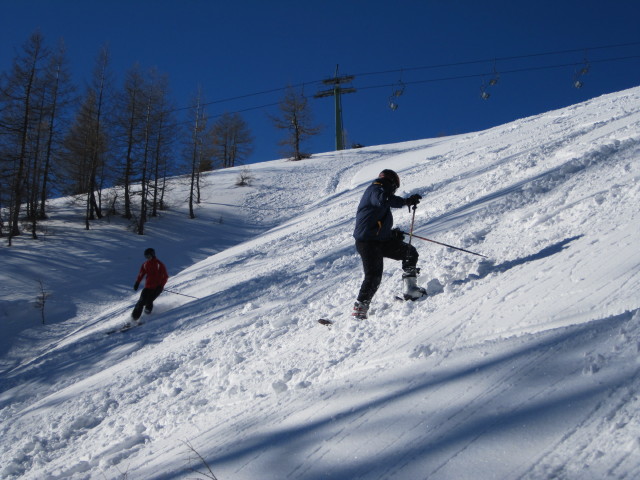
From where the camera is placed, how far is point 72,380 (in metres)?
7.20

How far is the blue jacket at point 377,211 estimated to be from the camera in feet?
16.2

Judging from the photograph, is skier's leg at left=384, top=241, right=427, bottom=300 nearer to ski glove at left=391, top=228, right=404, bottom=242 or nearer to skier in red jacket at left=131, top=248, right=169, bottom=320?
ski glove at left=391, top=228, right=404, bottom=242

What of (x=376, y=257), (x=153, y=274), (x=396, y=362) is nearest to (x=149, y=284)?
(x=153, y=274)

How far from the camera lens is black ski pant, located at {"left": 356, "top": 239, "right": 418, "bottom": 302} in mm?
5152

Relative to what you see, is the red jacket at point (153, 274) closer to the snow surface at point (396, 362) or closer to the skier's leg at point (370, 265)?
the snow surface at point (396, 362)

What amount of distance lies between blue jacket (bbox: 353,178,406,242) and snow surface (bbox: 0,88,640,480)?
100cm

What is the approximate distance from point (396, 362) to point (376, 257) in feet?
6.03

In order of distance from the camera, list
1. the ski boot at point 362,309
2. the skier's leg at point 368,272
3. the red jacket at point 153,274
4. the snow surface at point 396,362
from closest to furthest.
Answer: the snow surface at point 396,362, the skier's leg at point 368,272, the ski boot at point 362,309, the red jacket at point 153,274

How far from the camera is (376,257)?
5.15 meters

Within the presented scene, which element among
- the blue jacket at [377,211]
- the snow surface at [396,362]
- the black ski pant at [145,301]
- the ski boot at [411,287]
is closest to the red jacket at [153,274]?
the black ski pant at [145,301]

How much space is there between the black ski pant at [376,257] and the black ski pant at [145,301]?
244 inches

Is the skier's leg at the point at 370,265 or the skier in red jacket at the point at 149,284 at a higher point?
the skier's leg at the point at 370,265

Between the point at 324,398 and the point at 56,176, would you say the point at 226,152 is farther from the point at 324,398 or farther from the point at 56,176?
the point at 324,398

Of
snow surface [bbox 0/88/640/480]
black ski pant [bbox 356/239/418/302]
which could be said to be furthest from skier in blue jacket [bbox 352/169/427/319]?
snow surface [bbox 0/88/640/480]
